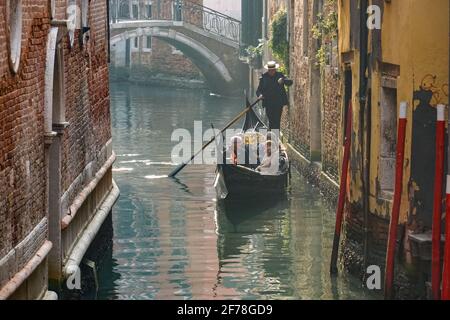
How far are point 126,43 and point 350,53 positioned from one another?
23.7 metres

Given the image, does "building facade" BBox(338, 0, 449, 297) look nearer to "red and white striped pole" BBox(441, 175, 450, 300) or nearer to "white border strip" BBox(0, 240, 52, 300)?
"red and white striped pole" BBox(441, 175, 450, 300)

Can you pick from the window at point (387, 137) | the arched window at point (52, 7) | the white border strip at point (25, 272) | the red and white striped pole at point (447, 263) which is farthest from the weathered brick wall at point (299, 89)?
the red and white striped pole at point (447, 263)

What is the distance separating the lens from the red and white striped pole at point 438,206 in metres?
6.68

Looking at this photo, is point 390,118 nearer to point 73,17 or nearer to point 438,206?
point 438,206

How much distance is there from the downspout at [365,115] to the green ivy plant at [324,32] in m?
2.86

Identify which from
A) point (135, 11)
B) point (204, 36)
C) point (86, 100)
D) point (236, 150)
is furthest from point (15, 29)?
point (135, 11)

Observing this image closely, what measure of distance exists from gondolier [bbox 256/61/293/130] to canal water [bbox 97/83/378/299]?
26.1 inches

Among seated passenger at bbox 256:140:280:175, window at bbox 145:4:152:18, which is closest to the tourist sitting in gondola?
seated passenger at bbox 256:140:280:175

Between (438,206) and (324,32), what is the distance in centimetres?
568

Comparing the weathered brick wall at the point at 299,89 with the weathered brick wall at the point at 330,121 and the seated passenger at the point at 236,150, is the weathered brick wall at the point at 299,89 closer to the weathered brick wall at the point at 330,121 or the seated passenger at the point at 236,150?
the weathered brick wall at the point at 330,121

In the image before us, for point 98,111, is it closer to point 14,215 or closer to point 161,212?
point 161,212

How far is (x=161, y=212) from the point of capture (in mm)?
12164

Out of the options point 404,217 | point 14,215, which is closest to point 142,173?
point 404,217

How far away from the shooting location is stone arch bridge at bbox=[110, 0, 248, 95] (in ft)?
89.4
